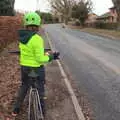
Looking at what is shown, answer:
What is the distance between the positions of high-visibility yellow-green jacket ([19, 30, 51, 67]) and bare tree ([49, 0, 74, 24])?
118724 millimetres

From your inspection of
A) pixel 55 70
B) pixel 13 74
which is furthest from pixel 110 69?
pixel 13 74

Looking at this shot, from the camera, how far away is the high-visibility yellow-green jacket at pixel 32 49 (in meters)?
6.09

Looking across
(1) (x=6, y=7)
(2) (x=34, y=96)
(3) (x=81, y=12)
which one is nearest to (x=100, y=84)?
(2) (x=34, y=96)

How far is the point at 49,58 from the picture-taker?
6105mm

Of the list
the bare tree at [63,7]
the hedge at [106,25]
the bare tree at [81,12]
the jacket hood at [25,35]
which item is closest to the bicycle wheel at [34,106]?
the jacket hood at [25,35]

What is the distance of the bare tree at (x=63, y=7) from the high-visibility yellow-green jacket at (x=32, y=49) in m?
119

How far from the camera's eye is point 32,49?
6188 millimetres

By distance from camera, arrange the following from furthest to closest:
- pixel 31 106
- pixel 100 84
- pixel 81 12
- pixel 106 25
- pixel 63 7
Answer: pixel 63 7, pixel 81 12, pixel 106 25, pixel 100 84, pixel 31 106

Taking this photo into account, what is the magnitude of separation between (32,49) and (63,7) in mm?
122884

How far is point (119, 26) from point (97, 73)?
4675 centimetres

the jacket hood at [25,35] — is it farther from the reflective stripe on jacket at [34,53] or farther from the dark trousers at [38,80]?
the dark trousers at [38,80]

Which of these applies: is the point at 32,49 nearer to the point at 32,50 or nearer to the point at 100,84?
the point at 32,50

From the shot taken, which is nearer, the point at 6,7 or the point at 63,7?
the point at 6,7

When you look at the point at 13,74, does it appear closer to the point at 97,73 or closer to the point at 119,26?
the point at 97,73
